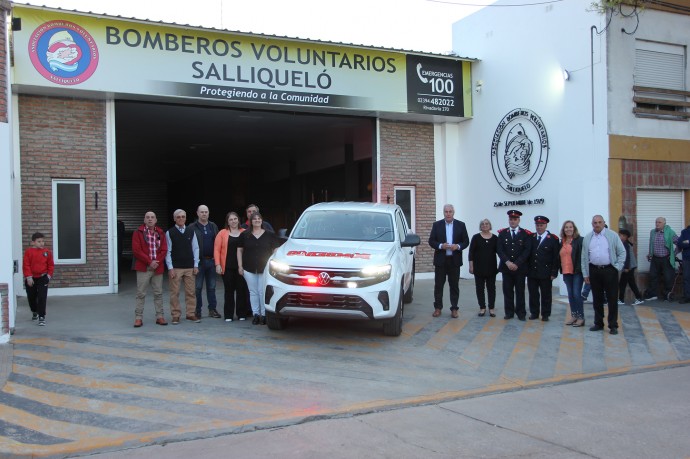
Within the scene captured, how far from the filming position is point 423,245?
17016 millimetres

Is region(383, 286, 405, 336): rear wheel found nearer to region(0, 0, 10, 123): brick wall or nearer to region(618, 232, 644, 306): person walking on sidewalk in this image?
region(618, 232, 644, 306): person walking on sidewalk

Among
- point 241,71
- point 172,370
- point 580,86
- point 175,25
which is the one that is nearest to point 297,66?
point 241,71

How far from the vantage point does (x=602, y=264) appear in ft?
31.8

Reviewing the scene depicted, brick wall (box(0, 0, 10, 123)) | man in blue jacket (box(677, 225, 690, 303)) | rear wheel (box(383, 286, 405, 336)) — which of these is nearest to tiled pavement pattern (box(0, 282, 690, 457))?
rear wheel (box(383, 286, 405, 336))

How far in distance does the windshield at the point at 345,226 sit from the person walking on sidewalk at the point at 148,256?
6.97 feet

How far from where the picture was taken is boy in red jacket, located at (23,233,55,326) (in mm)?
9516

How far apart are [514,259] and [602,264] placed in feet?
4.73

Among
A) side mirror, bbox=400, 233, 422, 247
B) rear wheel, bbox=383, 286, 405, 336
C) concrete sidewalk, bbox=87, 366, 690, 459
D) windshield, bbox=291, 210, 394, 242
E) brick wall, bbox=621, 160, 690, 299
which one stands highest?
brick wall, bbox=621, 160, 690, 299

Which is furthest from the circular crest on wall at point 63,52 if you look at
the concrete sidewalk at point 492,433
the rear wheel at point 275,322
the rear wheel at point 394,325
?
the concrete sidewalk at point 492,433

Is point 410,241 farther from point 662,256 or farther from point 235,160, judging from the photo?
point 235,160

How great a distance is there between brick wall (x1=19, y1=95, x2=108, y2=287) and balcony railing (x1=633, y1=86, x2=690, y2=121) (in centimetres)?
1194

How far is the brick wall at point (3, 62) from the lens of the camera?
8680 mm

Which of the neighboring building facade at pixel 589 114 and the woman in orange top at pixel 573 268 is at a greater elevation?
the neighboring building facade at pixel 589 114

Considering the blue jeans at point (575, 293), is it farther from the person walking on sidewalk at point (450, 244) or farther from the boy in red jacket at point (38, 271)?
the boy in red jacket at point (38, 271)
